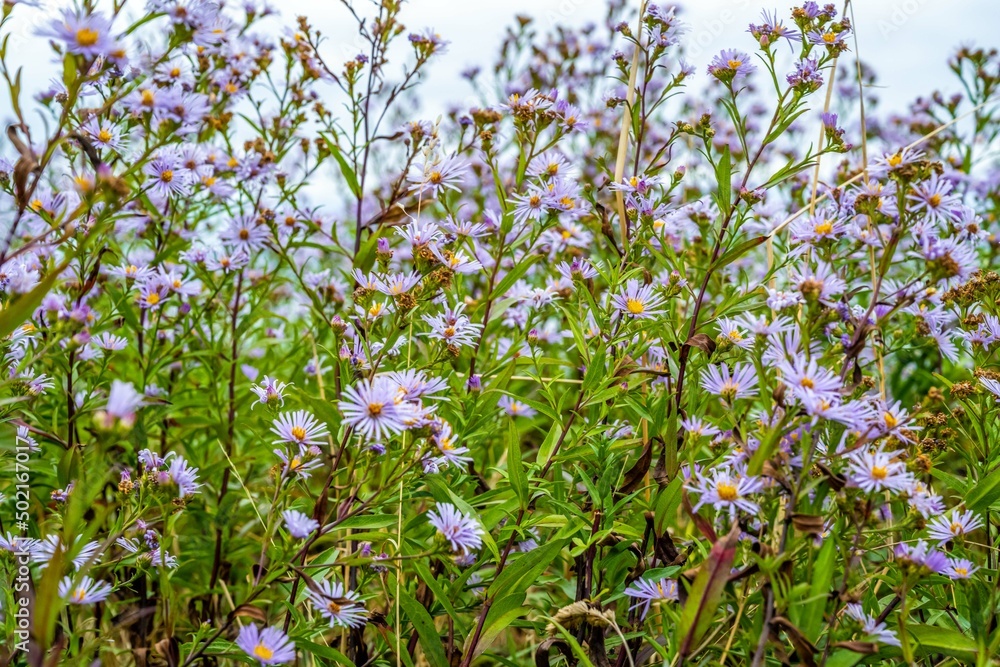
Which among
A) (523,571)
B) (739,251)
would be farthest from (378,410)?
(739,251)

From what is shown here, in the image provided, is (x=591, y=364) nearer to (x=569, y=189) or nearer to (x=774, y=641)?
(x=569, y=189)

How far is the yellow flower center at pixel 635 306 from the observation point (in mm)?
1605

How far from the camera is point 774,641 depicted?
1217 millimetres

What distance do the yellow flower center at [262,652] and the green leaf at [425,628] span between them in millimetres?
301

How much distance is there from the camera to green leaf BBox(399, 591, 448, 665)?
148 cm

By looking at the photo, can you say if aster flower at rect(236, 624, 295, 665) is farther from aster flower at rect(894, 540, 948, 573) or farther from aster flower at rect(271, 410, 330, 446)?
aster flower at rect(894, 540, 948, 573)

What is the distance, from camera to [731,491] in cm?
122

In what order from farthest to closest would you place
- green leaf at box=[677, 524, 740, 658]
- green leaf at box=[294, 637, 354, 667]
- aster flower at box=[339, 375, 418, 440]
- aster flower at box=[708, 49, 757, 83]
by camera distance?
aster flower at box=[708, 49, 757, 83] → green leaf at box=[294, 637, 354, 667] → aster flower at box=[339, 375, 418, 440] → green leaf at box=[677, 524, 740, 658]

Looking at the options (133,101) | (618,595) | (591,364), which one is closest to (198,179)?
(133,101)

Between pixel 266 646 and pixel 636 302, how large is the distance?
3.03ft

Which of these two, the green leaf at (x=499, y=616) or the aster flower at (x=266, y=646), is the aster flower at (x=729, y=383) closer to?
the green leaf at (x=499, y=616)

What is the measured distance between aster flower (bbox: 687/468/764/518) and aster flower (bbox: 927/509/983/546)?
15.6 inches

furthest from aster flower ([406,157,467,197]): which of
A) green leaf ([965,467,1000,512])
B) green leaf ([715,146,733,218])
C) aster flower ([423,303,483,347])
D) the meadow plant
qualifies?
green leaf ([965,467,1000,512])

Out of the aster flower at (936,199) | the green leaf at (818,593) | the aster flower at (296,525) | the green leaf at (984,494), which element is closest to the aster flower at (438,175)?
the aster flower at (296,525)
